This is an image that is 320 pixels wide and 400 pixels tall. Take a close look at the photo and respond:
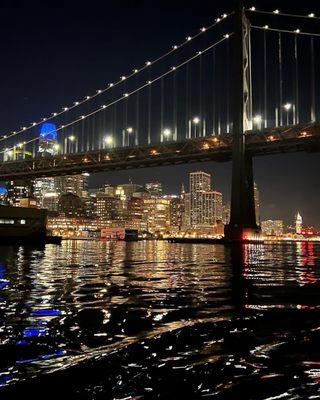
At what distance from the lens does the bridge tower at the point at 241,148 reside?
53878 millimetres

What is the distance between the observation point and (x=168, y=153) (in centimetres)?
6856

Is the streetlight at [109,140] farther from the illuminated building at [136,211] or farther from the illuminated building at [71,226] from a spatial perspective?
the illuminated building at [136,211]

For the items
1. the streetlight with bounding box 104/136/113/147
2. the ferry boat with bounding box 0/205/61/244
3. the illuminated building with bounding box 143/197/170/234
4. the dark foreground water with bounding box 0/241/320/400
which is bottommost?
the dark foreground water with bounding box 0/241/320/400

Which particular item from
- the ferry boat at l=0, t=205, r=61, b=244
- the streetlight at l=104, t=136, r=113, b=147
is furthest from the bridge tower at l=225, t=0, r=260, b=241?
the streetlight at l=104, t=136, r=113, b=147

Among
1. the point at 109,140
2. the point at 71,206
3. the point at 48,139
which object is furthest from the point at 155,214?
the point at 109,140

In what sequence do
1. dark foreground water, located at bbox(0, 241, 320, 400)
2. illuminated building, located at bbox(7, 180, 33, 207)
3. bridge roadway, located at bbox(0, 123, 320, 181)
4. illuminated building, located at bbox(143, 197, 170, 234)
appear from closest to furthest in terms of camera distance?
dark foreground water, located at bbox(0, 241, 320, 400) → bridge roadway, located at bbox(0, 123, 320, 181) → illuminated building, located at bbox(143, 197, 170, 234) → illuminated building, located at bbox(7, 180, 33, 207)

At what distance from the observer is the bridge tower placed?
53.9m

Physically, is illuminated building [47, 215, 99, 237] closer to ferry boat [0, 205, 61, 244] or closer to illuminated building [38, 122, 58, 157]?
illuminated building [38, 122, 58, 157]

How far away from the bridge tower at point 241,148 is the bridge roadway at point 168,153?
7.56ft

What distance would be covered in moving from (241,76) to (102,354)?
5776 centimetres

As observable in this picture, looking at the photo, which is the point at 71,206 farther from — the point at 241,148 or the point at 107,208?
the point at 241,148

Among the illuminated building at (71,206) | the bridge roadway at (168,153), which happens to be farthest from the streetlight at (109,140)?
the illuminated building at (71,206)

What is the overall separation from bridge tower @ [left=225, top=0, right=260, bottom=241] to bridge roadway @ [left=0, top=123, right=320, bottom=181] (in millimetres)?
2305

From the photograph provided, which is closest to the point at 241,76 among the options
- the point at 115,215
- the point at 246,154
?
the point at 246,154
